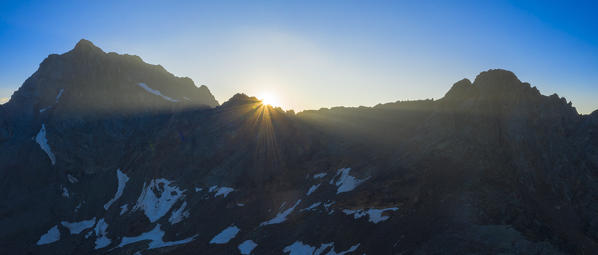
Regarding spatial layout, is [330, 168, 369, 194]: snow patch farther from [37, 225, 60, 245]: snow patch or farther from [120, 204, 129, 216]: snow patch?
[37, 225, 60, 245]: snow patch

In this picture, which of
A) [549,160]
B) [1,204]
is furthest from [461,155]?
[1,204]

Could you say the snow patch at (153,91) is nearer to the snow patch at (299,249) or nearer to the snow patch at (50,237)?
the snow patch at (50,237)

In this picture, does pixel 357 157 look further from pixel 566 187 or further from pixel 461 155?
pixel 566 187

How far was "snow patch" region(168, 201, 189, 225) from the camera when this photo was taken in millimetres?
80875

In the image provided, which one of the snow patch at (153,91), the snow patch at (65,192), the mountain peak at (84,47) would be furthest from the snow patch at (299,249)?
the mountain peak at (84,47)

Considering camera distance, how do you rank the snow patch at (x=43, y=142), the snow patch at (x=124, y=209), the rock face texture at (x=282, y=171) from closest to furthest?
1. the rock face texture at (x=282, y=171)
2. the snow patch at (x=124, y=209)
3. the snow patch at (x=43, y=142)

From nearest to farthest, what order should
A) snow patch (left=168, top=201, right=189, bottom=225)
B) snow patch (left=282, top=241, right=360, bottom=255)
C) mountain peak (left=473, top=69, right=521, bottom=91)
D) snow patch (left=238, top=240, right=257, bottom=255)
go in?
snow patch (left=282, top=241, right=360, bottom=255), snow patch (left=238, top=240, right=257, bottom=255), mountain peak (left=473, top=69, right=521, bottom=91), snow patch (left=168, top=201, right=189, bottom=225)

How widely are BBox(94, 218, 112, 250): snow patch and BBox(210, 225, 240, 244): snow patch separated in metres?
30.0

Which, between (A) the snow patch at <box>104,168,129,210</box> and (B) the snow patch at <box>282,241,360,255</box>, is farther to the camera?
(A) the snow patch at <box>104,168,129,210</box>

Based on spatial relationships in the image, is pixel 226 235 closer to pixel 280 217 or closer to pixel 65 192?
pixel 280 217

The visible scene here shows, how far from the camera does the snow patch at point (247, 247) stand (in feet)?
190

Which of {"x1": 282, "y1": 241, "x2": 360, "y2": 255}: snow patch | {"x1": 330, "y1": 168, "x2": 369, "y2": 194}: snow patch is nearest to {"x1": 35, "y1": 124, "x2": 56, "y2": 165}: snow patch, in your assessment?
{"x1": 330, "y1": 168, "x2": 369, "y2": 194}: snow patch

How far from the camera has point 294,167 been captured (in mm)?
85125

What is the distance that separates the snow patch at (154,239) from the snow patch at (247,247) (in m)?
16.0
